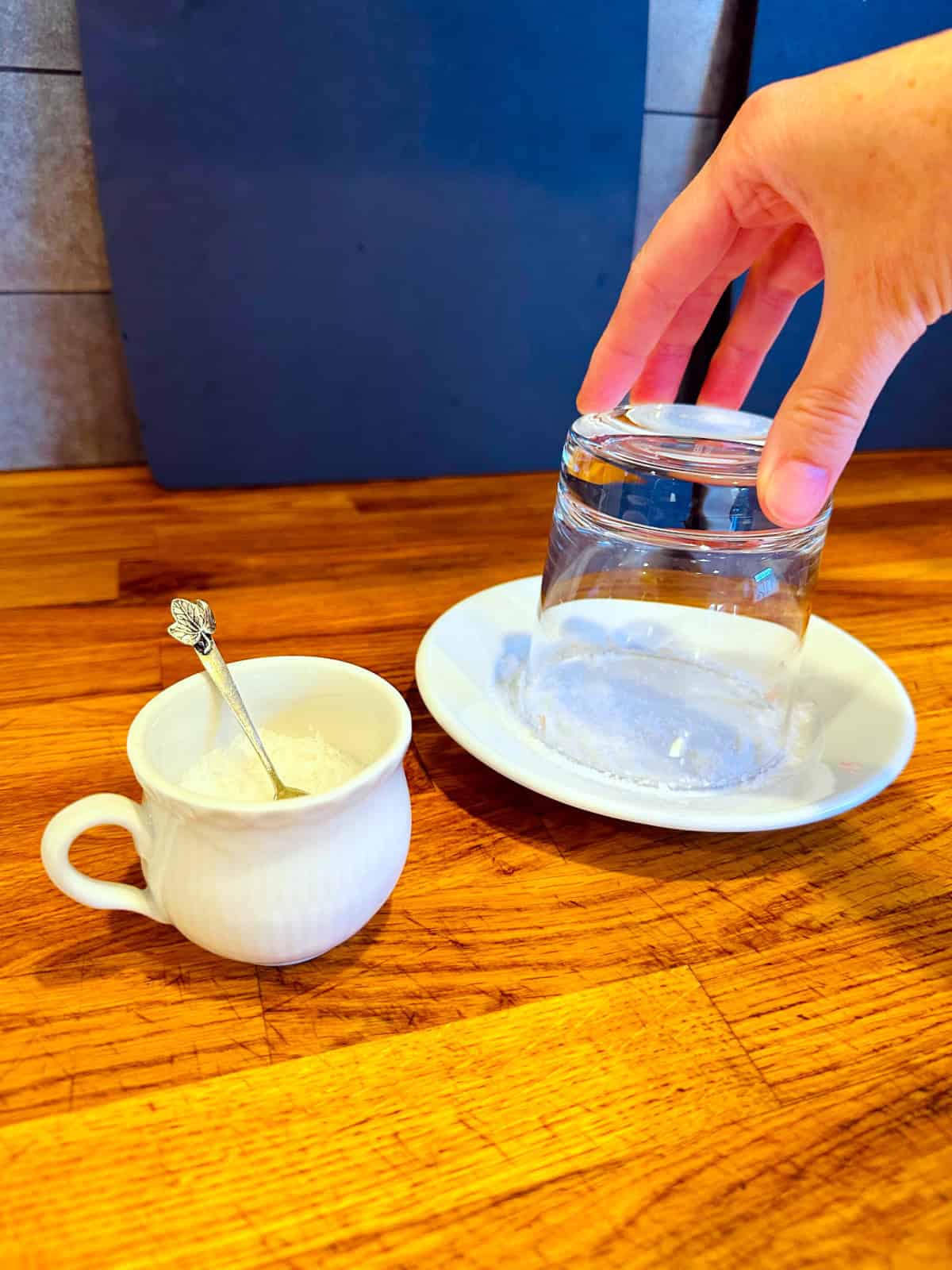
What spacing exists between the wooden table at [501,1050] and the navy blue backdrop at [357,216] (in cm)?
43

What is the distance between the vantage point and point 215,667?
0.36 meters

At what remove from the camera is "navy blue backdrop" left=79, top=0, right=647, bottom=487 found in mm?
766

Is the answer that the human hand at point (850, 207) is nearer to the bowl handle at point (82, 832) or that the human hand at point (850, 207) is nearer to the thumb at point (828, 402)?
the thumb at point (828, 402)

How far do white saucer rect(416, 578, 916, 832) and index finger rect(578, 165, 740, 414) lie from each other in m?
0.16

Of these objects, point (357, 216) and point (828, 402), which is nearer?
point (828, 402)

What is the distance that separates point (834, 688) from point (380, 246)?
59 centimetres

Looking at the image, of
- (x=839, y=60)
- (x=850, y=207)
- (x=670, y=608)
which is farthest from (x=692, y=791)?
(x=839, y=60)

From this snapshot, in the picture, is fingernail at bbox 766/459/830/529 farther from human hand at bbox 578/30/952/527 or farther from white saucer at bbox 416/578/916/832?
white saucer at bbox 416/578/916/832

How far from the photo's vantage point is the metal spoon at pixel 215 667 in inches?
14.1

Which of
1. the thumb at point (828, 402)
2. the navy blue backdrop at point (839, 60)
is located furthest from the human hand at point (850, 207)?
the navy blue backdrop at point (839, 60)

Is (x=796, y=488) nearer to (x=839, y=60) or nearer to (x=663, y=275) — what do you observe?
(x=663, y=275)

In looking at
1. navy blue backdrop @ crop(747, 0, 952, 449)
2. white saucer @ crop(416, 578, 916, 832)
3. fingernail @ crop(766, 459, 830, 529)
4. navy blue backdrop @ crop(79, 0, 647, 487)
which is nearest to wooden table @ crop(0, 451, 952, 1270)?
white saucer @ crop(416, 578, 916, 832)

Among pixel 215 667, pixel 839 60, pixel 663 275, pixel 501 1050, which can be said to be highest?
pixel 839 60

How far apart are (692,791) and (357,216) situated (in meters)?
0.64
